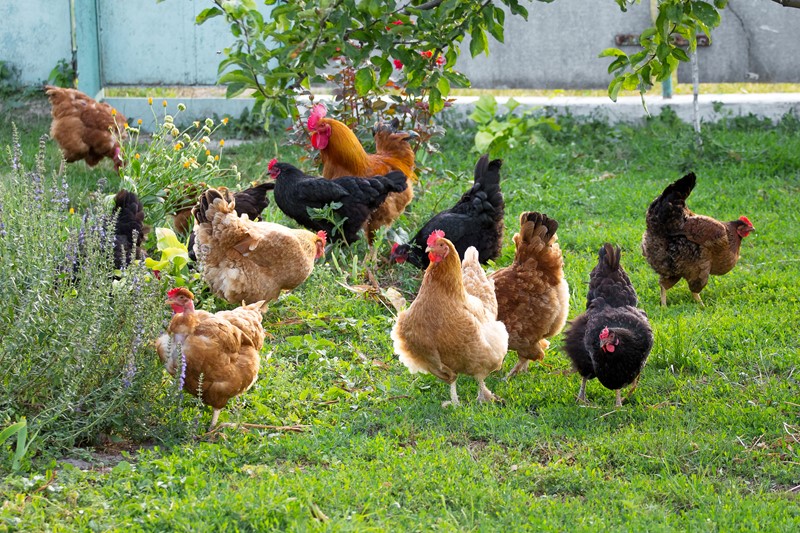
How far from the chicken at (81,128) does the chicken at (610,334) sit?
627 centimetres

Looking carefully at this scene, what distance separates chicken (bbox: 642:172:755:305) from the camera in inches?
278

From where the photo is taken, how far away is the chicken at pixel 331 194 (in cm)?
755

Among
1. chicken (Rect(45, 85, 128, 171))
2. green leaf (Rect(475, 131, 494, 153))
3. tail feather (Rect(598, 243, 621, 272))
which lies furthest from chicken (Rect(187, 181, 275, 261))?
green leaf (Rect(475, 131, 494, 153))

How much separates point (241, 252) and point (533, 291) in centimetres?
206

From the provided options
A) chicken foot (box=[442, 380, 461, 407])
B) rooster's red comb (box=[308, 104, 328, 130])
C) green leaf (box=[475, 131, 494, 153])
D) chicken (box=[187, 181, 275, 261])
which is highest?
rooster's red comb (box=[308, 104, 328, 130])

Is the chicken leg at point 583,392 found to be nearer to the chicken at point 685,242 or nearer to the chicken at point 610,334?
the chicken at point 610,334

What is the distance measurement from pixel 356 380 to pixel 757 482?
2526mm

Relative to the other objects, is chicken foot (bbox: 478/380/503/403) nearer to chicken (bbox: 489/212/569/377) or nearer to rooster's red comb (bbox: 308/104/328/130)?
chicken (bbox: 489/212/569/377)

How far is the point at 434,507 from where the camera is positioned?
4.19 m

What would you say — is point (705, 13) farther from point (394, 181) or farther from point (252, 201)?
point (252, 201)

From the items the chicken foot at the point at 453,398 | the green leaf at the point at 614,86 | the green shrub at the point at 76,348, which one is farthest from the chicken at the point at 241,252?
the green leaf at the point at 614,86

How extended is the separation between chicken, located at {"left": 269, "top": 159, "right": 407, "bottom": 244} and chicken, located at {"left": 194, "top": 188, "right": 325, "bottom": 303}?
0.88 metres

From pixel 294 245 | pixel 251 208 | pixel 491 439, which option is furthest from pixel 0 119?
pixel 491 439

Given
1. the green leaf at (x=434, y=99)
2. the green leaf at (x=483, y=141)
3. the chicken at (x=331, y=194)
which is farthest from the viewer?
the green leaf at (x=483, y=141)
